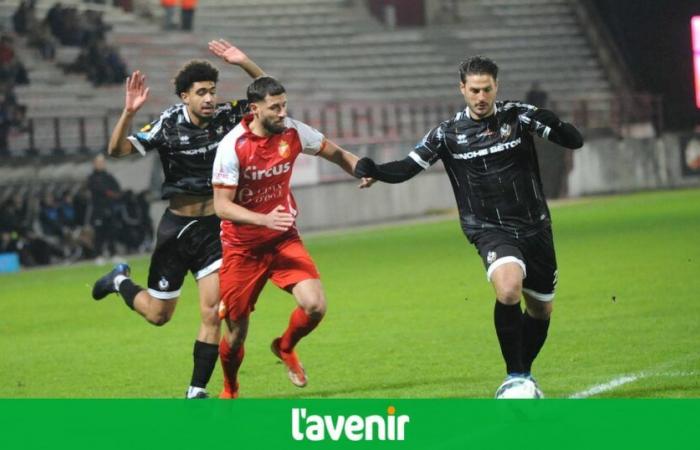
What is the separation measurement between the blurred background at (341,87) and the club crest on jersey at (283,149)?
14914 millimetres

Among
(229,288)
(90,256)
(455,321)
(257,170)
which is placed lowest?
(90,256)

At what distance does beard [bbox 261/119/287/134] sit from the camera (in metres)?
8.49

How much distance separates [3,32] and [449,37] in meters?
15.1

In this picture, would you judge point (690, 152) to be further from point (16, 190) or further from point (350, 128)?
point (16, 190)

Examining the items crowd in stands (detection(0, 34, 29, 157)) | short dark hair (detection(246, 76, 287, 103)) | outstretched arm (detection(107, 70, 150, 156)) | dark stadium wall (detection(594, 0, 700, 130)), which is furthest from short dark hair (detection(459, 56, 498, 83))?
dark stadium wall (detection(594, 0, 700, 130))

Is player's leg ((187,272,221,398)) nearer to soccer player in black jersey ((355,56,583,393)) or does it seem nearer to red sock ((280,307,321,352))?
red sock ((280,307,321,352))

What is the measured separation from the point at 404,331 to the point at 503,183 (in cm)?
423

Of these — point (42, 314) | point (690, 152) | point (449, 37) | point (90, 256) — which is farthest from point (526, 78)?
point (42, 314)

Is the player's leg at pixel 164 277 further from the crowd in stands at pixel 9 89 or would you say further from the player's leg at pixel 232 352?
the crowd in stands at pixel 9 89

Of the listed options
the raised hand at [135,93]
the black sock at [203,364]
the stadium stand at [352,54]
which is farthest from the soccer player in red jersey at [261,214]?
the stadium stand at [352,54]

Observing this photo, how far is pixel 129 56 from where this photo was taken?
32.2 m

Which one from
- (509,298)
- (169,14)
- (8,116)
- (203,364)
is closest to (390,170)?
(509,298)

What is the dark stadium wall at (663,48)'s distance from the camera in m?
38.8

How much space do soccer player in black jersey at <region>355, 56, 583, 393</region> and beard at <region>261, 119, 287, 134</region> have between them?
60 cm
